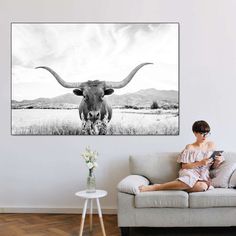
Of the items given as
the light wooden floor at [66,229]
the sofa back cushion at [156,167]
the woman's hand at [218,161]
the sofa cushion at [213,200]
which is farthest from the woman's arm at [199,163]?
the light wooden floor at [66,229]

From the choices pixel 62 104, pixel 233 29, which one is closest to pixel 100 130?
pixel 62 104

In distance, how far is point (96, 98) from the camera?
4.75 metres

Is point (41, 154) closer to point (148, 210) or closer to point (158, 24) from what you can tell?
point (148, 210)

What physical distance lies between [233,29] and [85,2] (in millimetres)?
1826

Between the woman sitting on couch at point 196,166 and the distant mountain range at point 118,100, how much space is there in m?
0.74

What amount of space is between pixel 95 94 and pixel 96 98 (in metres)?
→ 0.05

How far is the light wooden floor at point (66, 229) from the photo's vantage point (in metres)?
3.96

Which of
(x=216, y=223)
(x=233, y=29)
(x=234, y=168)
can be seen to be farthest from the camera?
(x=233, y=29)

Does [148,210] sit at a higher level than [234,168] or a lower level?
lower

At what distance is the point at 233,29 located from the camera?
15.3ft

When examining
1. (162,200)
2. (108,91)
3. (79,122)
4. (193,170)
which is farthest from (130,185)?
(108,91)

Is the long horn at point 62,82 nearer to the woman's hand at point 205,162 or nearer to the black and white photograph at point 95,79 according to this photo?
the black and white photograph at point 95,79

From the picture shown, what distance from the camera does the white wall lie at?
15.4 feet

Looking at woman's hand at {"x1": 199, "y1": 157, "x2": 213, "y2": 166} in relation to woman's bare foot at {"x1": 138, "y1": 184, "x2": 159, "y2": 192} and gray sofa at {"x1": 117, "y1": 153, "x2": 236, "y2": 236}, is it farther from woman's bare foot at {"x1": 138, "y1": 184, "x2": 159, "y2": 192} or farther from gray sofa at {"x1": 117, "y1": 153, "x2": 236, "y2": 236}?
woman's bare foot at {"x1": 138, "y1": 184, "x2": 159, "y2": 192}
